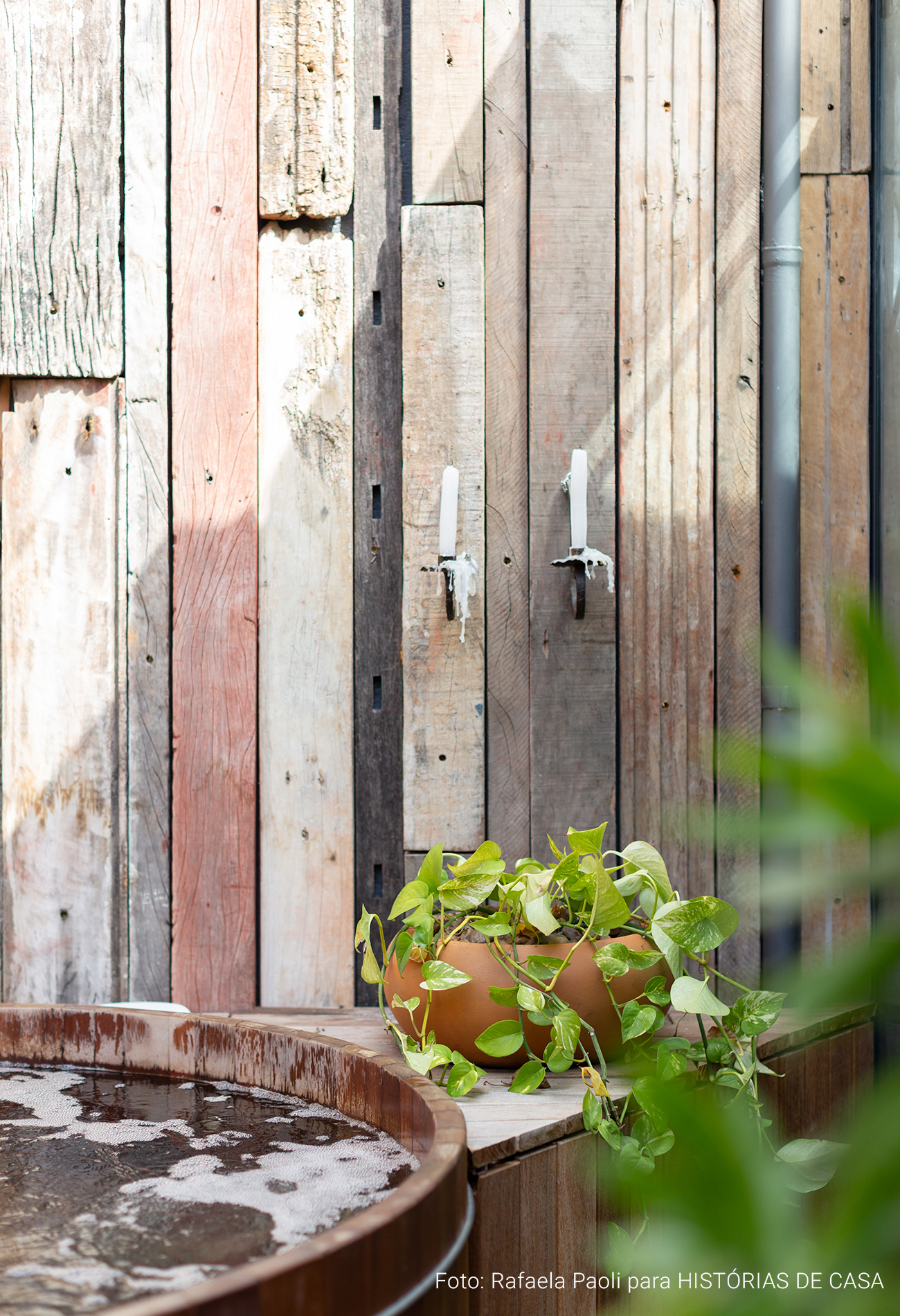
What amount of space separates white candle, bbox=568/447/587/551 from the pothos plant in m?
0.57

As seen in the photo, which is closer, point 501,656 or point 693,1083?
point 693,1083

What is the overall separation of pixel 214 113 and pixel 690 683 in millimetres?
1272

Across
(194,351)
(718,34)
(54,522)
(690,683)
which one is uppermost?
(718,34)

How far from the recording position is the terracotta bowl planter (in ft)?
3.80

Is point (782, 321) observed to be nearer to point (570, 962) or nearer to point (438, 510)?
point (438, 510)

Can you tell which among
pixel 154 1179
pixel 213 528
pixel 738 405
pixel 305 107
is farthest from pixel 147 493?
pixel 154 1179

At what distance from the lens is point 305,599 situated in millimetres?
1742

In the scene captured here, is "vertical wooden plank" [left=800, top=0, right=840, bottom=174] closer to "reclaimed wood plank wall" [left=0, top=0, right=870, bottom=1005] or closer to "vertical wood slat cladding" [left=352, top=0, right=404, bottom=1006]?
"reclaimed wood plank wall" [left=0, top=0, right=870, bottom=1005]

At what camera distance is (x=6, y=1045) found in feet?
3.92

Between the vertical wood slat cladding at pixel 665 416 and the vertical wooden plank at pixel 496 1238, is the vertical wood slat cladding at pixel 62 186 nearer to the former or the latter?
the vertical wood slat cladding at pixel 665 416

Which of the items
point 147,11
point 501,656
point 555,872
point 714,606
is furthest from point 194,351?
point 555,872

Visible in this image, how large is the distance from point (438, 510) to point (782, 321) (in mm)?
658

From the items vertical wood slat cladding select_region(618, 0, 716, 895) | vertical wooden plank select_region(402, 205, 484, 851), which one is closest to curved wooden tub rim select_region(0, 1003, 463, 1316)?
vertical wooden plank select_region(402, 205, 484, 851)

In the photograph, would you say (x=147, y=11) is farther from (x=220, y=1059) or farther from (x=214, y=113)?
(x=220, y=1059)
